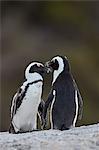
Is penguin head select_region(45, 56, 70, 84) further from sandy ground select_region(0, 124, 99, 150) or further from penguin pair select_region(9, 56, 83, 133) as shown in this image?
sandy ground select_region(0, 124, 99, 150)

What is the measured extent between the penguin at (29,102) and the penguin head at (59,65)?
9cm

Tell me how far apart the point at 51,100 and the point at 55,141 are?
2.00 feet

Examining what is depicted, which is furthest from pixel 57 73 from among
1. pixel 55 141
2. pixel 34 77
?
pixel 55 141

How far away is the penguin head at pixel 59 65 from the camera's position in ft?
24.6

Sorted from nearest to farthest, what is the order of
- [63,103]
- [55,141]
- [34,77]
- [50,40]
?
1. [55,141]
2. [63,103]
3. [34,77]
4. [50,40]

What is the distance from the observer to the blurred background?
1627 centimetres

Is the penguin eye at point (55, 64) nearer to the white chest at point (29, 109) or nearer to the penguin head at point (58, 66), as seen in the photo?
the penguin head at point (58, 66)

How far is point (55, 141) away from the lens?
22.5 ft

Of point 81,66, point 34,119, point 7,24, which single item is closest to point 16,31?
point 7,24

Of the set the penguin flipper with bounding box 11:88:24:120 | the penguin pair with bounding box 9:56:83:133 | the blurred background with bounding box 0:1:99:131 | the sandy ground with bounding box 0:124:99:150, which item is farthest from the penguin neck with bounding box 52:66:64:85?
the blurred background with bounding box 0:1:99:131

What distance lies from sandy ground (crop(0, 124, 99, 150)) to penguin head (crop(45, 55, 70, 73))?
67 cm

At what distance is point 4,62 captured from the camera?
53.6 feet

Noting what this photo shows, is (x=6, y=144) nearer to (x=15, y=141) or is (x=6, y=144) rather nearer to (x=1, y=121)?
(x=15, y=141)

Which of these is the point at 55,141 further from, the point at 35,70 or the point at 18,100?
the point at 35,70
